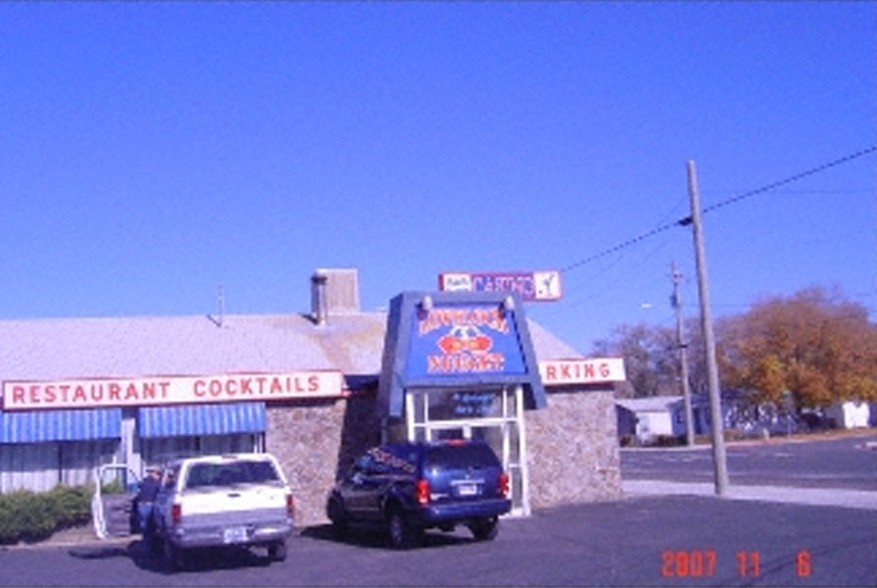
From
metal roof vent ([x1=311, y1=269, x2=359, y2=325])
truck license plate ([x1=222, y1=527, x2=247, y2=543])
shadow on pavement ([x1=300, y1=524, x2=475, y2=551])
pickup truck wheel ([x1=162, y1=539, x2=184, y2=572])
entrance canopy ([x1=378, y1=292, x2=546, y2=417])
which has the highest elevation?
metal roof vent ([x1=311, y1=269, x2=359, y2=325])

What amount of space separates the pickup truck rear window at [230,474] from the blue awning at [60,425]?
7883 mm

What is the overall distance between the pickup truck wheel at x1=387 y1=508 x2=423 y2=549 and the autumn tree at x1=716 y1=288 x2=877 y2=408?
186 feet

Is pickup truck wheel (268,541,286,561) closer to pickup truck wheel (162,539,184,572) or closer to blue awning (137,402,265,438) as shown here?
pickup truck wheel (162,539,184,572)

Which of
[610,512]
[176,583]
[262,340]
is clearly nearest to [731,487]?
[610,512]

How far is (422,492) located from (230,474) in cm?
335

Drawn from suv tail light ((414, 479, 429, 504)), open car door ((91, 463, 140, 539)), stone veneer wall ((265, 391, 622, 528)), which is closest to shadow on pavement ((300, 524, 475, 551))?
suv tail light ((414, 479, 429, 504))

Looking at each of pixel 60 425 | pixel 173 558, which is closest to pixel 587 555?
pixel 173 558

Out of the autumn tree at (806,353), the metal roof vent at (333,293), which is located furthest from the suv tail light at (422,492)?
the autumn tree at (806,353)

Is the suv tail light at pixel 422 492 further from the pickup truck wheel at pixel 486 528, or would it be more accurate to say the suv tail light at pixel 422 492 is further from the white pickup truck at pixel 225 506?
the white pickup truck at pixel 225 506

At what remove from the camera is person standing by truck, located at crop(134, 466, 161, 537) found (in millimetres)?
18702

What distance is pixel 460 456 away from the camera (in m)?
19.0

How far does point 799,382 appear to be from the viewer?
71.7m

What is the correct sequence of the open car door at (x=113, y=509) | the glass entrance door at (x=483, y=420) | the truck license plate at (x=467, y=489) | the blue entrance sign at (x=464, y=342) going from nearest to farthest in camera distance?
the truck license plate at (x=467, y=489), the open car door at (x=113, y=509), the blue entrance sign at (x=464, y=342), the glass entrance door at (x=483, y=420)

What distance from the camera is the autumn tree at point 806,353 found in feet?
234
